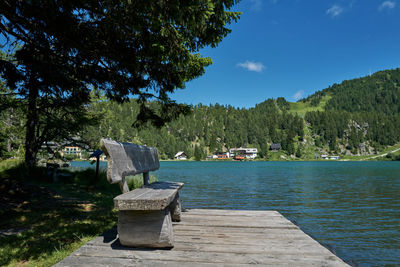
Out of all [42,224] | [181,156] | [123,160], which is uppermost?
[123,160]

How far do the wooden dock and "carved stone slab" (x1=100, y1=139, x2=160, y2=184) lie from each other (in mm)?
1020

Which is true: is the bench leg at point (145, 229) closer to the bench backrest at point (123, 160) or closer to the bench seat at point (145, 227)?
the bench seat at point (145, 227)

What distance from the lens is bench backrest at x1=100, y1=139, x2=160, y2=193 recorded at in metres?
3.60

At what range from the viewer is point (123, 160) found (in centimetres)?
414

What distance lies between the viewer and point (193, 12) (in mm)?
3959

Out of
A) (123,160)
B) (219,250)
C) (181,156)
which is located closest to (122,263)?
(219,250)

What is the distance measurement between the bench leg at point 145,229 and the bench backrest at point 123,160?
60 cm

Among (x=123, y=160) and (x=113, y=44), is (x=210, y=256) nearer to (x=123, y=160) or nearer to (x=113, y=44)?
→ (x=123, y=160)

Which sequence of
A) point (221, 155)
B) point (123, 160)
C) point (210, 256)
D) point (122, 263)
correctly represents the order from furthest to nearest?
point (221, 155) < point (123, 160) < point (210, 256) < point (122, 263)

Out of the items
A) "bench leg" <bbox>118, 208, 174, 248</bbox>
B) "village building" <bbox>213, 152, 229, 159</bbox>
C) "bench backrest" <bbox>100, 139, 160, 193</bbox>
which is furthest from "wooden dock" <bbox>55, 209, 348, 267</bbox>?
"village building" <bbox>213, 152, 229, 159</bbox>

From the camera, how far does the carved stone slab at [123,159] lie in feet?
11.8

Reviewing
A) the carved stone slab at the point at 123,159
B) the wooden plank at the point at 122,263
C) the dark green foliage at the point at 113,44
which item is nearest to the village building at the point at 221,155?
the dark green foliage at the point at 113,44

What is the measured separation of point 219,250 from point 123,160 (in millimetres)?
2069

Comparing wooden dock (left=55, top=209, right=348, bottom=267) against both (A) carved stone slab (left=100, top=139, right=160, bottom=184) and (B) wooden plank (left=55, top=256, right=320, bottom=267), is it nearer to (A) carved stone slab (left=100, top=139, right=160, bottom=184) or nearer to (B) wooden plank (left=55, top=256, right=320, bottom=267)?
(B) wooden plank (left=55, top=256, right=320, bottom=267)
